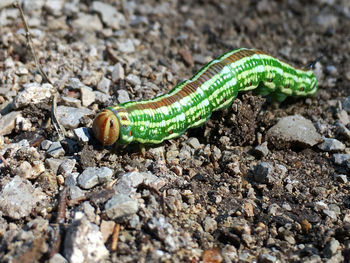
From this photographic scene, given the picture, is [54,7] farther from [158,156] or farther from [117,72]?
[158,156]

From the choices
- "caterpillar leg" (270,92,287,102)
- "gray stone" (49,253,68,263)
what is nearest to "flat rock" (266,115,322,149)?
"caterpillar leg" (270,92,287,102)

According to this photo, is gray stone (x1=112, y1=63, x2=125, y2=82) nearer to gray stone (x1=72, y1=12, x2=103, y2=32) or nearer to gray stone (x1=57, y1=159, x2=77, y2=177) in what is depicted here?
gray stone (x1=72, y1=12, x2=103, y2=32)

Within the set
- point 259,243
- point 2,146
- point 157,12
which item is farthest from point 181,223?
point 157,12

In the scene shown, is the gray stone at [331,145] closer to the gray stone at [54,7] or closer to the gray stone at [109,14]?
the gray stone at [109,14]

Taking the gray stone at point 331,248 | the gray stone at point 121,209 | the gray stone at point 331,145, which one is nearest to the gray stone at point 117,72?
the gray stone at point 121,209

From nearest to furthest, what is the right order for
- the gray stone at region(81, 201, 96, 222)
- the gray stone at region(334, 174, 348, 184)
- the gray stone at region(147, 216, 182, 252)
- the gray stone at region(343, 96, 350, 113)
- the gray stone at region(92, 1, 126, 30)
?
1. the gray stone at region(147, 216, 182, 252)
2. the gray stone at region(81, 201, 96, 222)
3. the gray stone at region(334, 174, 348, 184)
4. the gray stone at region(343, 96, 350, 113)
5. the gray stone at region(92, 1, 126, 30)

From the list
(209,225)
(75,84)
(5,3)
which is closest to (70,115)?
(75,84)
